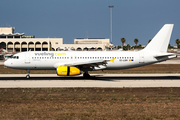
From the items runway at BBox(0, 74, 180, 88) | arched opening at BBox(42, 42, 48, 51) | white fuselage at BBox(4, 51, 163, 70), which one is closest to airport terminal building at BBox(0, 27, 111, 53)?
arched opening at BBox(42, 42, 48, 51)

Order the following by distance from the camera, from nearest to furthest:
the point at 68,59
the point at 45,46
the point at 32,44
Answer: the point at 68,59
the point at 45,46
the point at 32,44

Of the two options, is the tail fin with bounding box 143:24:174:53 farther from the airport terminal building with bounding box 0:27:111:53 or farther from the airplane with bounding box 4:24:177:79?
the airport terminal building with bounding box 0:27:111:53

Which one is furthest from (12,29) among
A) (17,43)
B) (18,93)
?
(18,93)

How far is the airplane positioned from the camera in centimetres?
3512

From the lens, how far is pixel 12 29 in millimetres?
172000

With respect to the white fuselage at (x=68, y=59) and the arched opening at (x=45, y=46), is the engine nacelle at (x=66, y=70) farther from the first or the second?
the arched opening at (x=45, y=46)

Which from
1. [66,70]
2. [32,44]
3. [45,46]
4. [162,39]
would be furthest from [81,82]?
[32,44]

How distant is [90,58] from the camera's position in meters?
36.2

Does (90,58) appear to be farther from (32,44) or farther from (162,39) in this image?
(32,44)

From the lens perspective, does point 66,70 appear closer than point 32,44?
Yes

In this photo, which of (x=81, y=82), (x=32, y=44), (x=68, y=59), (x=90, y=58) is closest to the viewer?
(x=81, y=82)

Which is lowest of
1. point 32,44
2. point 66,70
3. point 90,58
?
point 66,70

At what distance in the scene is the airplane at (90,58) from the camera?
115 feet

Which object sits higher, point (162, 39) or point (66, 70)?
point (162, 39)
